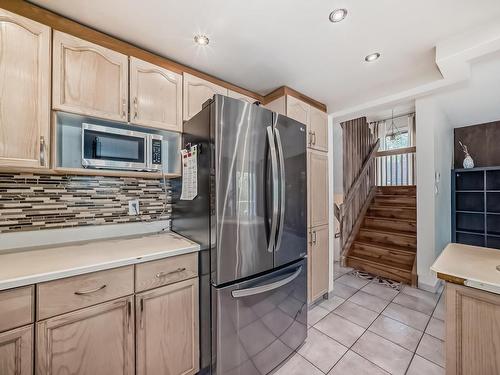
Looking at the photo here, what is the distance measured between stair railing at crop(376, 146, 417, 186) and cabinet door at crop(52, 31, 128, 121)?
17.9 ft

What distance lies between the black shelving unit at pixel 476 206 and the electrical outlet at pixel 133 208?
191 inches

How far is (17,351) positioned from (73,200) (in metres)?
0.90

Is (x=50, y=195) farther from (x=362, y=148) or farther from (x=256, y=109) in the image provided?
(x=362, y=148)

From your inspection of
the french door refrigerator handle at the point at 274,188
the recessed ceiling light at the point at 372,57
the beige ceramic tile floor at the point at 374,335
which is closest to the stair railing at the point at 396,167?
the beige ceramic tile floor at the point at 374,335

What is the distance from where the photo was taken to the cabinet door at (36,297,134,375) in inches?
37.6

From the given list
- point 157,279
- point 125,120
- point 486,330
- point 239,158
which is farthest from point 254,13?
point 486,330

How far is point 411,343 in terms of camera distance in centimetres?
178

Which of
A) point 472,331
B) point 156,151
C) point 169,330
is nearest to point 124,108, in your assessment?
point 156,151

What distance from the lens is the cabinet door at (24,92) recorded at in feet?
3.68

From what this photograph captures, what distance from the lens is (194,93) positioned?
176cm

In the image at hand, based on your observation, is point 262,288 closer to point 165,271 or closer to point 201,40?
point 165,271

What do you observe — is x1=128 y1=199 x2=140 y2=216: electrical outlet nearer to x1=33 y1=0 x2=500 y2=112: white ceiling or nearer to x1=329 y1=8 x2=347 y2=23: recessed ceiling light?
x1=33 y1=0 x2=500 y2=112: white ceiling

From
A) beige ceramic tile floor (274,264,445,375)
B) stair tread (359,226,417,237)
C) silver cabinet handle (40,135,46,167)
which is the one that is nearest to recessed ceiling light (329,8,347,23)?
silver cabinet handle (40,135,46,167)

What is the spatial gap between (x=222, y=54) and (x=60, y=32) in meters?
1.00
